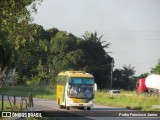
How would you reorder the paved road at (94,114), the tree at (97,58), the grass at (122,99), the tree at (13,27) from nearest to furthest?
the tree at (13,27), the paved road at (94,114), the grass at (122,99), the tree at (97,58)

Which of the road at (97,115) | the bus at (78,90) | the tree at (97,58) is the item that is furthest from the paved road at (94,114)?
the tree at (97,58)

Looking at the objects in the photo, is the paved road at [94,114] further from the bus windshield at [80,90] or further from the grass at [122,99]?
the grass at [122,99]

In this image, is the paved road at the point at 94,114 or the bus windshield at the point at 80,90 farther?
the bus windshield at the point at 80,90

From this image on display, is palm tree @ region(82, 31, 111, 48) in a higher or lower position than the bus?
higher

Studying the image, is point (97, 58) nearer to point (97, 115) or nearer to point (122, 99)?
point (122, 99)

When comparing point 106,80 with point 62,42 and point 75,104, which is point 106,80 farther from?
point 75,104

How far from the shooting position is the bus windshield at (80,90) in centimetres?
3653

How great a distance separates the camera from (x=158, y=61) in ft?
364

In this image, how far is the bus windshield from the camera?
120 feet

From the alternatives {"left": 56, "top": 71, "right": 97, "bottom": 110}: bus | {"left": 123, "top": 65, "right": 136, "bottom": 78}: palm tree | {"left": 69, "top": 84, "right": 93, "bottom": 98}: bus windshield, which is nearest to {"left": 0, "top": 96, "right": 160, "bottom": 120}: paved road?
{"left": 56, "top": 71, "right": 97, "bottom": 110}: bus

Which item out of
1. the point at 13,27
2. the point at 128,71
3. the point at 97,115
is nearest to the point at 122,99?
the point at 97,115

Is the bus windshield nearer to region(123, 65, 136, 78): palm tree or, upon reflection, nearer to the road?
the road

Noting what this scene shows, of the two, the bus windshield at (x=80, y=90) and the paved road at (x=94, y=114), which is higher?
the bus windshield at (x=80, y=90)

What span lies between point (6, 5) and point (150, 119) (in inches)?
762
